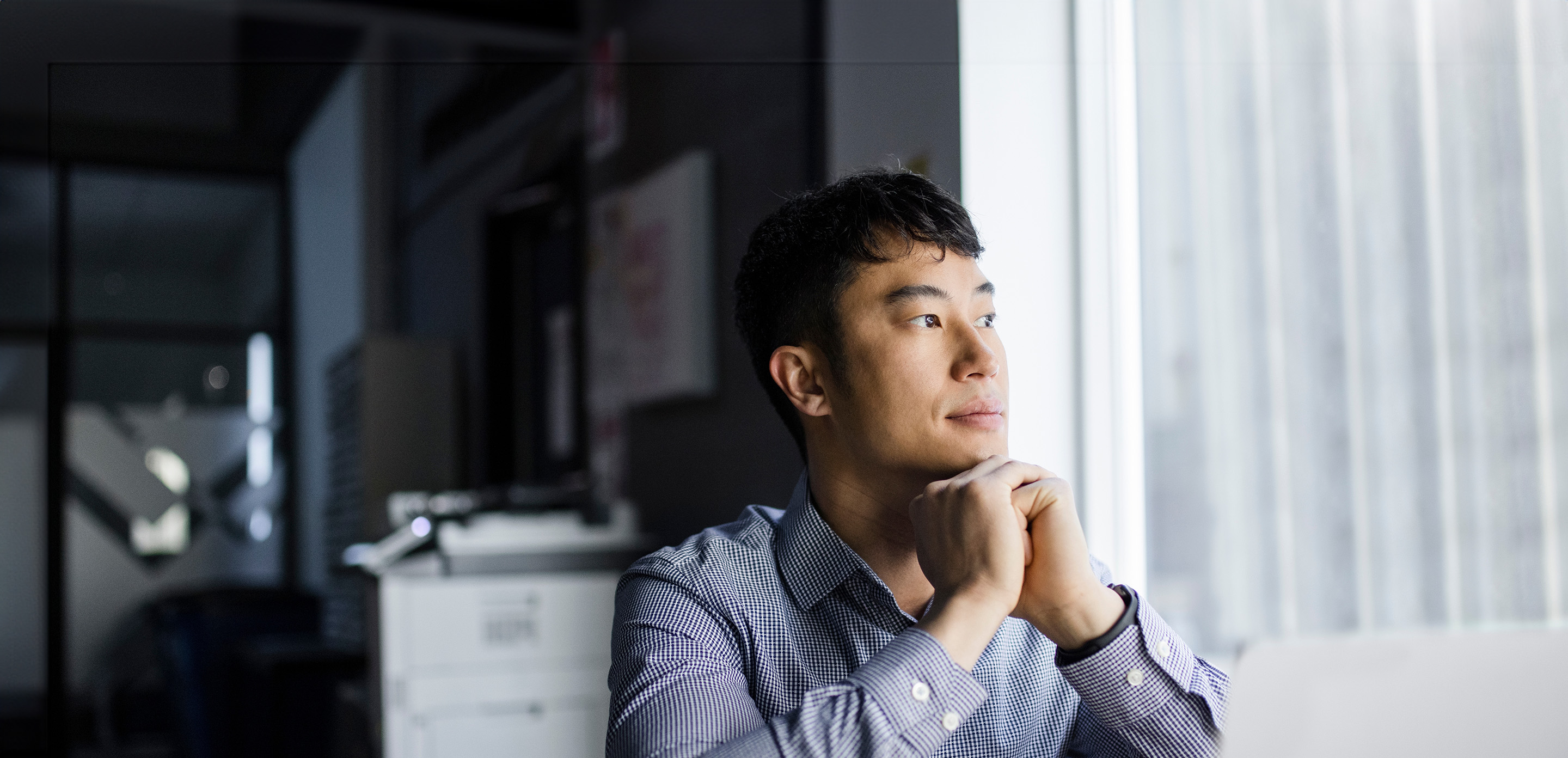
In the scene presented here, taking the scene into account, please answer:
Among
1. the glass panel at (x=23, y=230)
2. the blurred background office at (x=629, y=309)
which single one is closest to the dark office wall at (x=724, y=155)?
the blurred background office at (x=629, y=309)

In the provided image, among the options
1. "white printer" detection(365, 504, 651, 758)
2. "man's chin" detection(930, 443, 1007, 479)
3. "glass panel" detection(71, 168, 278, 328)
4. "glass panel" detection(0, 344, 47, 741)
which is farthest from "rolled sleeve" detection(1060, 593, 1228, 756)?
"glass panel" detection(0, 344, 47, 741)

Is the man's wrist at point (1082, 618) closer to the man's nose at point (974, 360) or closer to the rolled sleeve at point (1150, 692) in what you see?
the rolled sleeve at point (1150, 692)

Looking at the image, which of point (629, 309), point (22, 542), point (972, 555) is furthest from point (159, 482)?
point (972, 555)

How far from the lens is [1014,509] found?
3.20ft

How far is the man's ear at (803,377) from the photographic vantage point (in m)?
1.25

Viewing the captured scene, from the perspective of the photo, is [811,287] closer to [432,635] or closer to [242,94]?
[242,94]

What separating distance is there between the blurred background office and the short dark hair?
1.43 ft

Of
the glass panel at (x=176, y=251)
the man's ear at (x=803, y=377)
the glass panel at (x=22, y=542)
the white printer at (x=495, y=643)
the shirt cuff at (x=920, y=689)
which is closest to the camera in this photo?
the shirt cuff at (x=920, y=689)

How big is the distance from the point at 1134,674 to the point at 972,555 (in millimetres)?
189

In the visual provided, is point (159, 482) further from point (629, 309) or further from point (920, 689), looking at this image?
point (920, 689)

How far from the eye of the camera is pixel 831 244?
124cm

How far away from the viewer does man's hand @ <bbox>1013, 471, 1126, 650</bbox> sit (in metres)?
0.97

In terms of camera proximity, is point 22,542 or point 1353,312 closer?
point 1353,312

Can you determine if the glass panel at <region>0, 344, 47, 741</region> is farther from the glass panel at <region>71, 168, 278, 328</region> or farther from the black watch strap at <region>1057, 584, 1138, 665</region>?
the black watch strap at <region>1057, 584, 1138, 665</region>
